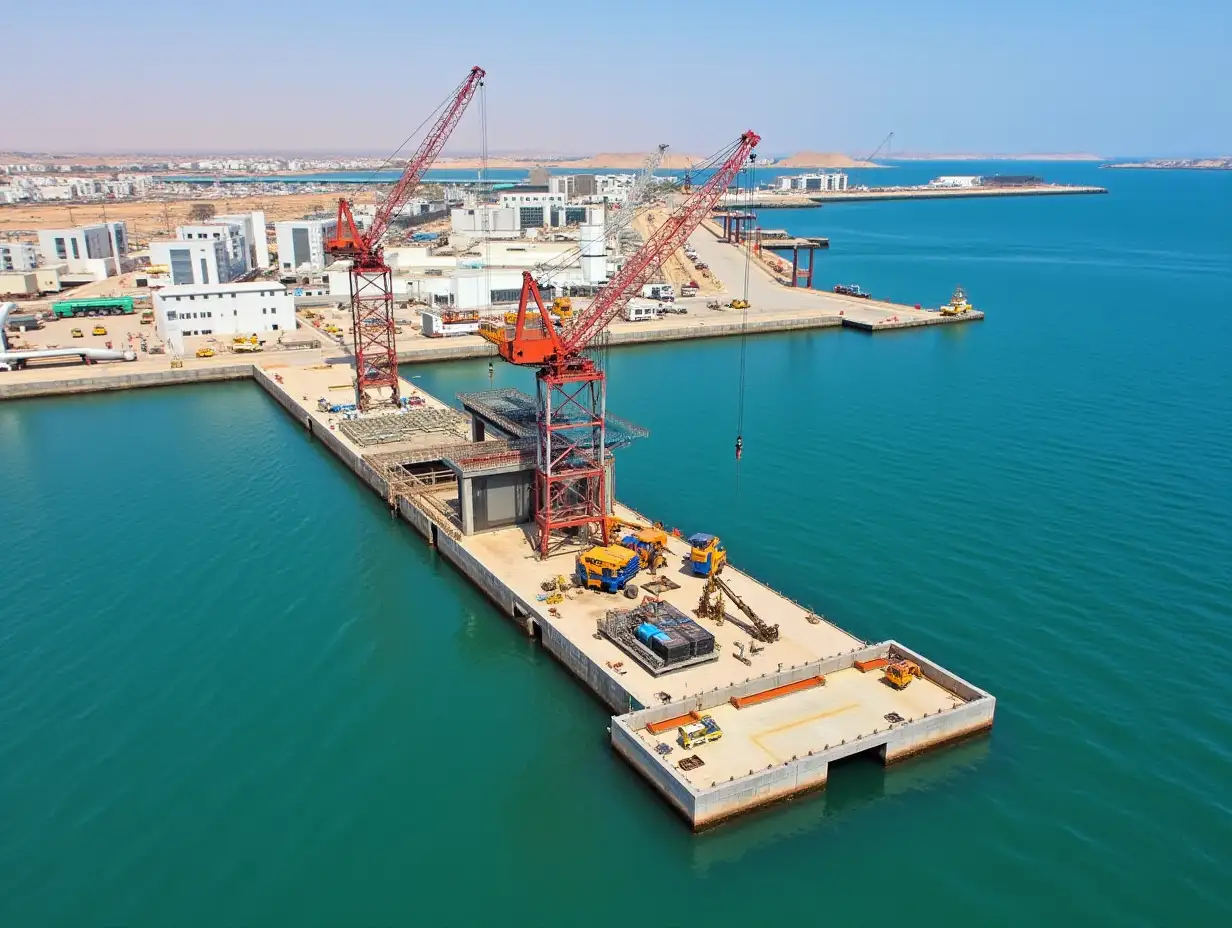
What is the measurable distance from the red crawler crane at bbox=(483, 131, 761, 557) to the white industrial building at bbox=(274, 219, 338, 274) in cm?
9925

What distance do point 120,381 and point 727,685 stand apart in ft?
231

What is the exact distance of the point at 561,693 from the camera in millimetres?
34562

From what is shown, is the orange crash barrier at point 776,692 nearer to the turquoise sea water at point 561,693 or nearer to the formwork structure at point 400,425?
the turquoise sea water at point 561,693

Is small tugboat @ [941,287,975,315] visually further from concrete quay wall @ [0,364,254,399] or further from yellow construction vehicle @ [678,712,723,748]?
yellow construction vehicle @ [678,712,723,748]

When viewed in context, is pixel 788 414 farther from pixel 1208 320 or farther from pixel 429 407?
pixel 1208 320

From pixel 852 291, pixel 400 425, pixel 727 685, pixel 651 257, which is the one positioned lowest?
pixel 727 685

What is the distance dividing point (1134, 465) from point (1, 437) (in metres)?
79.8

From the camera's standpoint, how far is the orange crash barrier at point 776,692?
104 ft

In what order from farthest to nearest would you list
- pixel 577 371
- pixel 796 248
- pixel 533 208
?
pixel 533 208 < pixel 796 248 < pixel 577 371

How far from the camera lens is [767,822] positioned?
27.8 meters

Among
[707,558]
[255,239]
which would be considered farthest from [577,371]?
[255,239]

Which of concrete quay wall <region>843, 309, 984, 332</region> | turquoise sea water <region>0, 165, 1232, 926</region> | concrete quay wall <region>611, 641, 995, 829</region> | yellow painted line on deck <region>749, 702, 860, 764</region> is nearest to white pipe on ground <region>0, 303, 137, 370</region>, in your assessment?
turquoise sea water <region>0, 165, 1232, 926</region>

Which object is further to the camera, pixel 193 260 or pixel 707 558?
pixel 193 260

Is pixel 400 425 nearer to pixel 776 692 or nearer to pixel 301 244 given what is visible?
pixel 776 692
